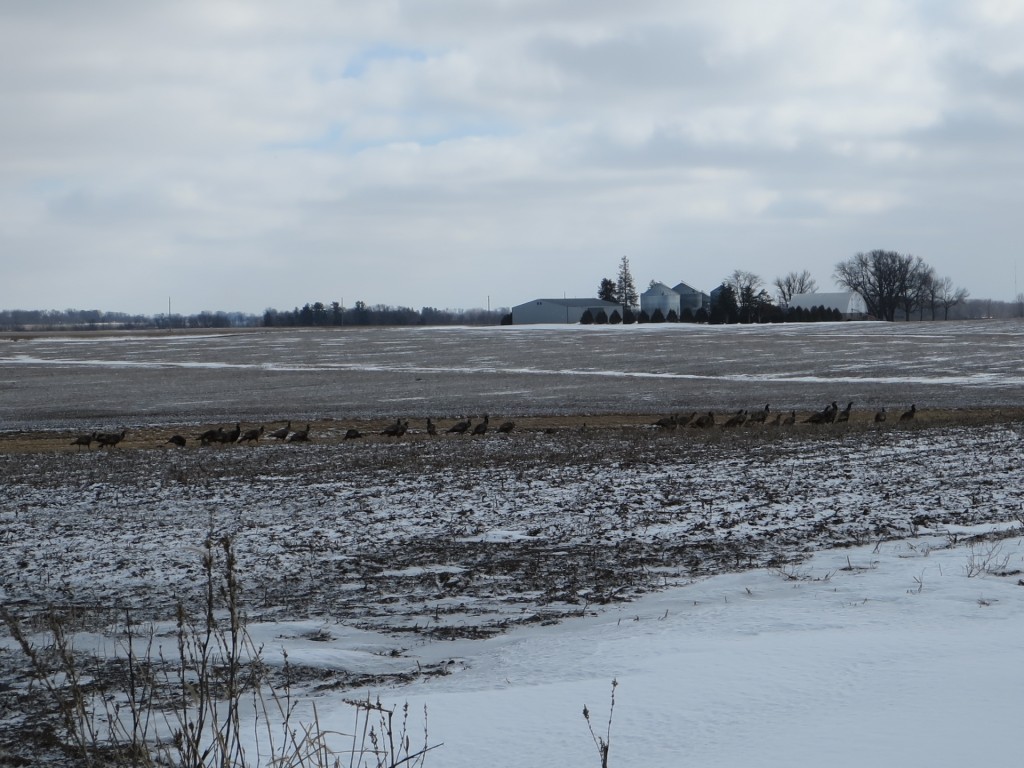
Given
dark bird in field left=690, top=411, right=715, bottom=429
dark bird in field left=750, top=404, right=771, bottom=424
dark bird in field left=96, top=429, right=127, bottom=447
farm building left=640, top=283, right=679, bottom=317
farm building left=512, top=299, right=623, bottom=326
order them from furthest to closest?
farm building left=640, top=283, right=679, bottom=317, farm building left=512, top=299, right=623, bottom=326, dark bird in field left=750, top=404, right=771, bottom=424, dark bird in field left=690, top=411, right=715, bottom=429, dark bird in field left=96, top=429, right=127, bottom=447

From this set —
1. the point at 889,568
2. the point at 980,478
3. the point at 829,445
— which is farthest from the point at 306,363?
the point at 889,568

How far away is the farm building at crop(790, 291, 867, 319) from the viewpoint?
510 ft

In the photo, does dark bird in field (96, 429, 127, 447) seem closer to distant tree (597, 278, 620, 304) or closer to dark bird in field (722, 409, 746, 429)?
dark bird in field (722, 409, 746, 429)

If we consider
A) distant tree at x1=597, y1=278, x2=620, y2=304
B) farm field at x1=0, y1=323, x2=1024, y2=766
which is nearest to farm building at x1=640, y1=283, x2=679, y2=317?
distant tree at x1=597, y1=278, x2=620, y2=304

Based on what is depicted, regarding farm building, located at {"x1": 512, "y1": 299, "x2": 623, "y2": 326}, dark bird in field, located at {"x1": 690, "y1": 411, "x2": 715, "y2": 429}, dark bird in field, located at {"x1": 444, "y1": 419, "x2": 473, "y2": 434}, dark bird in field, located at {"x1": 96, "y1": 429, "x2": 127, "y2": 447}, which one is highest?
farm building, located at {"x1": 512, "y1": 299, "x2": 623, "y2": 326}

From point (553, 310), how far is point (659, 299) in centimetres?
2072

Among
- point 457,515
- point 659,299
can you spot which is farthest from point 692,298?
point 457,515

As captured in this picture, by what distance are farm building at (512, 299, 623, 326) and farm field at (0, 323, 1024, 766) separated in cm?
10965

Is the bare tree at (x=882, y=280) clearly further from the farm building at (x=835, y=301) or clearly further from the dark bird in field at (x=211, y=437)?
the dark bird in field at (x=211, y=437)

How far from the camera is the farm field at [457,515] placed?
7.98 meters

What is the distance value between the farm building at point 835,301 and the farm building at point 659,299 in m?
17.2

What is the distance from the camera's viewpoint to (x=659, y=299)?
155750mm

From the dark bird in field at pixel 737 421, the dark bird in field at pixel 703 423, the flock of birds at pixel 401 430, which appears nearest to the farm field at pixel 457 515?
the flock of birds at pixel 401 430

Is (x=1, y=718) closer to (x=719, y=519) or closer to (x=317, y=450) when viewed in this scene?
(x=719, y=519)
